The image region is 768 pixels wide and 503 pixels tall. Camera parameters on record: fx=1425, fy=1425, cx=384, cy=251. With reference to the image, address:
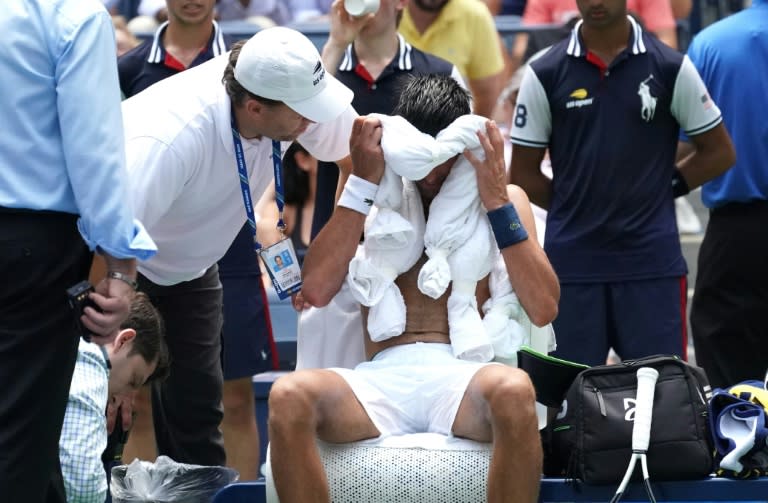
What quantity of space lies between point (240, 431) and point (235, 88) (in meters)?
1.73

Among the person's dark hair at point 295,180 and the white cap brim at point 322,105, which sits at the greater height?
the white cap brim at point 322,105

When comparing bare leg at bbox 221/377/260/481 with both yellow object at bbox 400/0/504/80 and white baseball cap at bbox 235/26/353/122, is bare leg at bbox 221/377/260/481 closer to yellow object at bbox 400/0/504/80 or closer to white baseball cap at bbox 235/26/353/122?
white baseball cap at bbox 235/26/353/122

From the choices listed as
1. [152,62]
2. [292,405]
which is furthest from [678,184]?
[292,405]

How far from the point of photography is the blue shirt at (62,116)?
3152 mm

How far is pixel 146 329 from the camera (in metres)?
4.23

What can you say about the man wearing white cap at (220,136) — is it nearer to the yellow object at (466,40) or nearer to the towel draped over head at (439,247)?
the towel draped over head at (439,247)

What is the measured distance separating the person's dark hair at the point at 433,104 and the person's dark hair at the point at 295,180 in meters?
2.21

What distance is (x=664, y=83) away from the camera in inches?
208

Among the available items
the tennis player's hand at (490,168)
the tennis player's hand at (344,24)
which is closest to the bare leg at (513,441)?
the tennis player's hand at (490,168)

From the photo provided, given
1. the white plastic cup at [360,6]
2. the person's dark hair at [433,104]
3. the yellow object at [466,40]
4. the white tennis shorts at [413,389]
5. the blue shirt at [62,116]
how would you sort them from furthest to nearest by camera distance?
the yellow object at [466,40] < the white plastic cup at [360,6] < the person's dark hair at [433,104] < the white tennis shorts at [413,389] < the blue shirt at [62,116]

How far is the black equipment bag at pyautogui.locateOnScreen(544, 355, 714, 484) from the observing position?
3801 mm

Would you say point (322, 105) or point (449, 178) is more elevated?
point (322, 105)

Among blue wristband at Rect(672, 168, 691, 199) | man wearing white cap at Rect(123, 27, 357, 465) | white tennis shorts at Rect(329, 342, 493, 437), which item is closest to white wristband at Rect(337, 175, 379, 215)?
man wearing white cap at Rect(123, 27, 357, 465)

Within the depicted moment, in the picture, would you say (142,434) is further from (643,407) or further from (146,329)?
(643,407)
